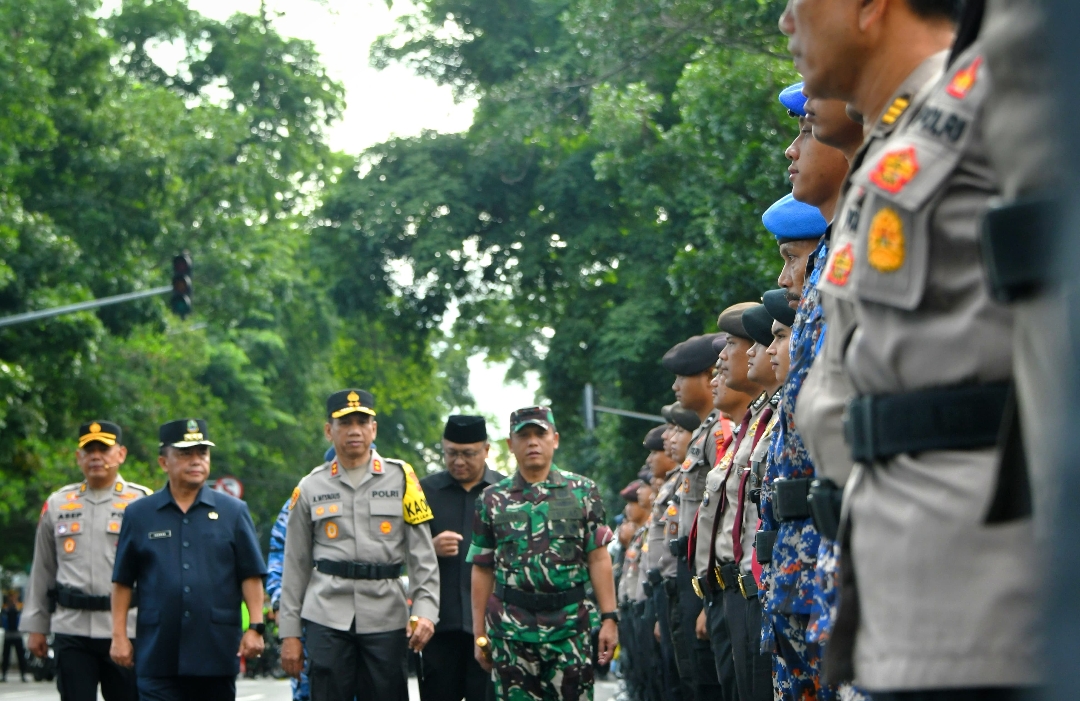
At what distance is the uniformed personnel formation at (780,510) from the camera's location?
2.14 metres

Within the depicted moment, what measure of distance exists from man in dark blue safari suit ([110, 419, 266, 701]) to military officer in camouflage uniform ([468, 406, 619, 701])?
4.55ft

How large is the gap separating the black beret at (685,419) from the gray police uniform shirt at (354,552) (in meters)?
3.10

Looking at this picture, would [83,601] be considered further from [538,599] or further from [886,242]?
[886,242]

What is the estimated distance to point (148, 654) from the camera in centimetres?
946

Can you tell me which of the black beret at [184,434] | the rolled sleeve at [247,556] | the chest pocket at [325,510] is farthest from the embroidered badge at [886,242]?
the black beret at [184,434]

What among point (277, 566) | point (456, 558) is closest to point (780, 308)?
point (456, 558)

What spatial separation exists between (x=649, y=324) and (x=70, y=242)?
380 inches

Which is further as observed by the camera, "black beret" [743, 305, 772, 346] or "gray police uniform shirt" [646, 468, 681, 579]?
"gray police uniform shirt" [646, 468, 681, 579]

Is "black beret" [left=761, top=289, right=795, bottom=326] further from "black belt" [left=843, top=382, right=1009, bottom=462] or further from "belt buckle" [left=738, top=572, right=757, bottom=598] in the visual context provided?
"black belt" [left=843, top=382, right=1009, bottom=462]

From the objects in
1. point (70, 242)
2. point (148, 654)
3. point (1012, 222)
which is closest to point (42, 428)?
point (70, 242)

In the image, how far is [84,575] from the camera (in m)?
11.0

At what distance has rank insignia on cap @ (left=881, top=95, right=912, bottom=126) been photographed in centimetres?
273

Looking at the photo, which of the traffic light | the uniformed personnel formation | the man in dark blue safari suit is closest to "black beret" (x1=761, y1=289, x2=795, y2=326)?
the uniformed personnel formation

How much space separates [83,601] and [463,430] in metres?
2.74
